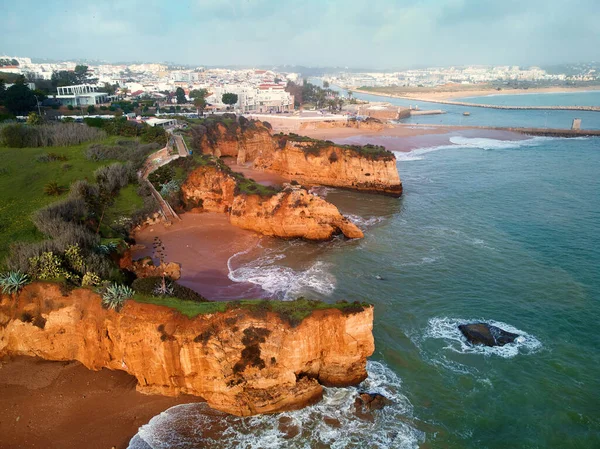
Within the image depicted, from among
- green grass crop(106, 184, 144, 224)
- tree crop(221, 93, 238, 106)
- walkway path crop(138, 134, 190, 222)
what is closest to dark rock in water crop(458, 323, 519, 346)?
walkway path crop(138, 134, 190, 222)

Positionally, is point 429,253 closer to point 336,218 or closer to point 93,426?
point 336,218

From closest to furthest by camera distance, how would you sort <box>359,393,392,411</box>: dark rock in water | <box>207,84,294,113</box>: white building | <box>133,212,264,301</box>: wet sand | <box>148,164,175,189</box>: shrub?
<box>359,393,392,411</box>: dark rock in water < <box>133,212,264,301</box>: wet sand < <box>148,164,175,189</box>: shrub < <box>207,84,294,113</box>: white building

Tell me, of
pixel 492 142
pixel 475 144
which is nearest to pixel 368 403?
pixel 475 144

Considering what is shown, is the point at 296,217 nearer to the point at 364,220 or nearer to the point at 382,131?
the point at 364,220

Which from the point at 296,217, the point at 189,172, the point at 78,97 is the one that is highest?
the point at 78,97

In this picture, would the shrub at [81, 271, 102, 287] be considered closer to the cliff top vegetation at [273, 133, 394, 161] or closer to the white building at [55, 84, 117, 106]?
the cliff top vegetation at [273, 133, 394, 161]

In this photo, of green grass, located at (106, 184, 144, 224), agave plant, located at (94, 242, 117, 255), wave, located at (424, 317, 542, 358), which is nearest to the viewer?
wave, located at (424, 317, 542, 358)

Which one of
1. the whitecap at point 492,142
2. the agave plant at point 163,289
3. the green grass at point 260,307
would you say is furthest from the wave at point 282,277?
the whitecap at point 492,142
